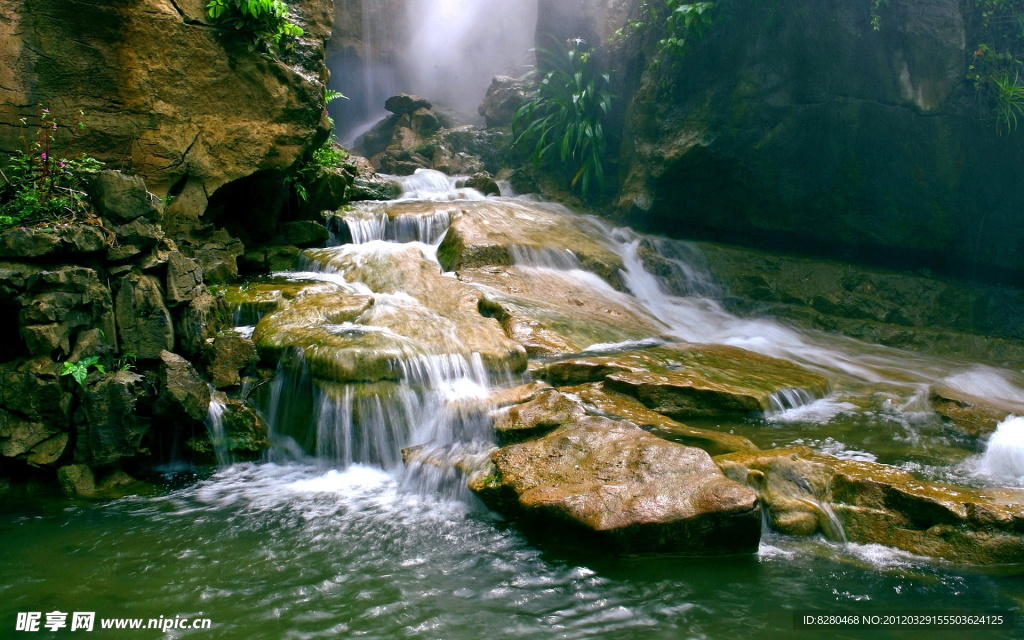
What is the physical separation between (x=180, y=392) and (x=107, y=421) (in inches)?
19.7

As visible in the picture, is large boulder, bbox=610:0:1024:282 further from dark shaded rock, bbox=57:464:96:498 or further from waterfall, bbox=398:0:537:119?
waterfall, bbox=398:0:537:119

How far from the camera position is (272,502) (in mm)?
4250

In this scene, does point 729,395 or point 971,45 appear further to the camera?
point 971,45

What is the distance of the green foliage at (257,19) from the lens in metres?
6.42

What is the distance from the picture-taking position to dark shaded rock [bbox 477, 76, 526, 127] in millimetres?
16875

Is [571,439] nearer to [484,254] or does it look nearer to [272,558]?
[272,558]

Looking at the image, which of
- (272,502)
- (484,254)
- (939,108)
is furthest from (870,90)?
(272,502)

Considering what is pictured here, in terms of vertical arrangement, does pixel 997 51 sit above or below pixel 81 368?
above

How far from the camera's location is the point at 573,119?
43.2 feet

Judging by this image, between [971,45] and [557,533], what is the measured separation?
9417 millimetres

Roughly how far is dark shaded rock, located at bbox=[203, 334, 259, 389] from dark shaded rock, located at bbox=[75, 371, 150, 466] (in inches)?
27.5

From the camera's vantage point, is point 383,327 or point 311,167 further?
point 311,167

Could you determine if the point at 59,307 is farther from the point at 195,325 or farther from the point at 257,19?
the point at 257,19

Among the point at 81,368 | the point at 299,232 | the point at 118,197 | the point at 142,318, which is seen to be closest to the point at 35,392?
the point at 81,368
